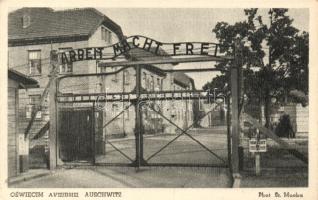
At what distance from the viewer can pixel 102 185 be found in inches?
288

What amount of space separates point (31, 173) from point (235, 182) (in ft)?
12.5

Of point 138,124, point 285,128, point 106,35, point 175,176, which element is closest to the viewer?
point 175,176

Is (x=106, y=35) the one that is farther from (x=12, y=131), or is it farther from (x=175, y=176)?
(x=175, y=176)

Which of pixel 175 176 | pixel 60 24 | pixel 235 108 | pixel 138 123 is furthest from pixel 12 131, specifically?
pixel 60 24

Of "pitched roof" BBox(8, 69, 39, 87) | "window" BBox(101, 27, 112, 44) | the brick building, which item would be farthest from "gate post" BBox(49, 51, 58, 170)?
"window" BBox(101, 27, 112, 44)

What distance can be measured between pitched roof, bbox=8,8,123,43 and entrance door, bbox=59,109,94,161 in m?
8.94

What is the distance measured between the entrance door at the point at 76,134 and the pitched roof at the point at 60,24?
8939mm

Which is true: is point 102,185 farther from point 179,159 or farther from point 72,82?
point 72,82

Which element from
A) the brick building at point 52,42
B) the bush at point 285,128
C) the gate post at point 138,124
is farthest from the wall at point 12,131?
the brick building at point 52,42

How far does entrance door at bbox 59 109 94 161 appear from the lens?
32.3ft

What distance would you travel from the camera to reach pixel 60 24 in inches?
729

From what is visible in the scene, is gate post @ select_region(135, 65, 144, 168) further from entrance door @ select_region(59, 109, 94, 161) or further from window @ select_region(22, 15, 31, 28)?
window @ select_region(22, 15, 31, 28)

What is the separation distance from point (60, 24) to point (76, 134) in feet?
31.9

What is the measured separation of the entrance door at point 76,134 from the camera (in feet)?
32.3
